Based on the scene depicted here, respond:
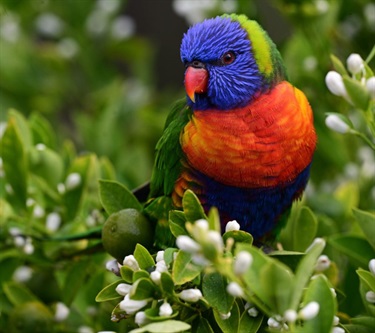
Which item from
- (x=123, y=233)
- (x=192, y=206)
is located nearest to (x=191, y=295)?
(x=192, y=206)

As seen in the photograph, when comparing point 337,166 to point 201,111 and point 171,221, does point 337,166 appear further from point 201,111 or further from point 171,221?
point 171,221

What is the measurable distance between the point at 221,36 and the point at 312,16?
0.63m

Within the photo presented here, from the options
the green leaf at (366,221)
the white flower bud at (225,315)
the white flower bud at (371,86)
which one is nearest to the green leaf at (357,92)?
the white flower bud at (371,86)

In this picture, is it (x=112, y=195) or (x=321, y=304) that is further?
(x=112, y=195)

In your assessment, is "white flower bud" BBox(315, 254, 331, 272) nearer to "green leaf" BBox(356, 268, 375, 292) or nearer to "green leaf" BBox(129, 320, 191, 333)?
"green leaf" BBox(356, 268, 375, 292)

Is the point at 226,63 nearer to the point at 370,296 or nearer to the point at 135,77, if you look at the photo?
the point at 370,296

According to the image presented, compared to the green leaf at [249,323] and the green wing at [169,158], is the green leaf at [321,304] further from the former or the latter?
the green wing at [169,158]

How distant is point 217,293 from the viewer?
3.84 feet

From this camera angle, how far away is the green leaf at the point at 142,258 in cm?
121

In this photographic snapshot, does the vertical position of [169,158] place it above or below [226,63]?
below

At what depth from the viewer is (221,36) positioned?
1561 millimetres

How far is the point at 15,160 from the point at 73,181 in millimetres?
176

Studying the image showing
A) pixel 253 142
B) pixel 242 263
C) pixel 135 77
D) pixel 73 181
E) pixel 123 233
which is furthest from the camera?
pixel 135 77

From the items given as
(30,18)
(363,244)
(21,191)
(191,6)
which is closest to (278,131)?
(363,244)
